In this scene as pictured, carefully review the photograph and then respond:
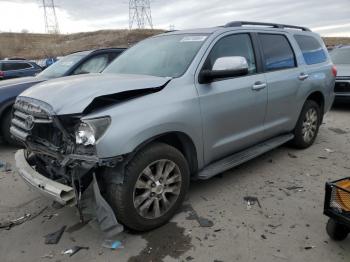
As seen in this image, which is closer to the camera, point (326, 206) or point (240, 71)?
point (326, 206)

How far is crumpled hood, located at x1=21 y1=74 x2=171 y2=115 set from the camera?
306 cm

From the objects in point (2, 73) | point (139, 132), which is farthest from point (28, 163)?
point (2, 73)

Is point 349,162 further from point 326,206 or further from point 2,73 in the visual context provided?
point 2,73

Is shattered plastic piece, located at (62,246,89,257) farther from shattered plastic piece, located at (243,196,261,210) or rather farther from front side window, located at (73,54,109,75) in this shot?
front side window, located at (73,54,109,75)

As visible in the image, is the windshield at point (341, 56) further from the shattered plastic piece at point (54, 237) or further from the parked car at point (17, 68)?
the parked car at point (17, 68)

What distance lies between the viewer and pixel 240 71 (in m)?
3.77

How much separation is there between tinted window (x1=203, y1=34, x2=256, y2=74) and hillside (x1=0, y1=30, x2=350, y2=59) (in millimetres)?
42073

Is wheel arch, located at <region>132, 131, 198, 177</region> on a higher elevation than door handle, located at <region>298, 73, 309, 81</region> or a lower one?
lower

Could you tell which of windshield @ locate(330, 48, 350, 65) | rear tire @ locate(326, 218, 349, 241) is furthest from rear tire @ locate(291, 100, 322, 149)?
windshield @ locate(330, 48, 350, 65)

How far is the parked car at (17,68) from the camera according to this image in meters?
14.6

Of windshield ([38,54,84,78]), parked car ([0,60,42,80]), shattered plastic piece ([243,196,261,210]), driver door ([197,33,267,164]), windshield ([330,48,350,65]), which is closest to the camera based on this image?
driver door ([197,33,267,164])

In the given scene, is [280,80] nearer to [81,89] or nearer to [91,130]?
[81,89]

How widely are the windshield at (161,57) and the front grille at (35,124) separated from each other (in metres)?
1.22

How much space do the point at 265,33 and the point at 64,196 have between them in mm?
3396
